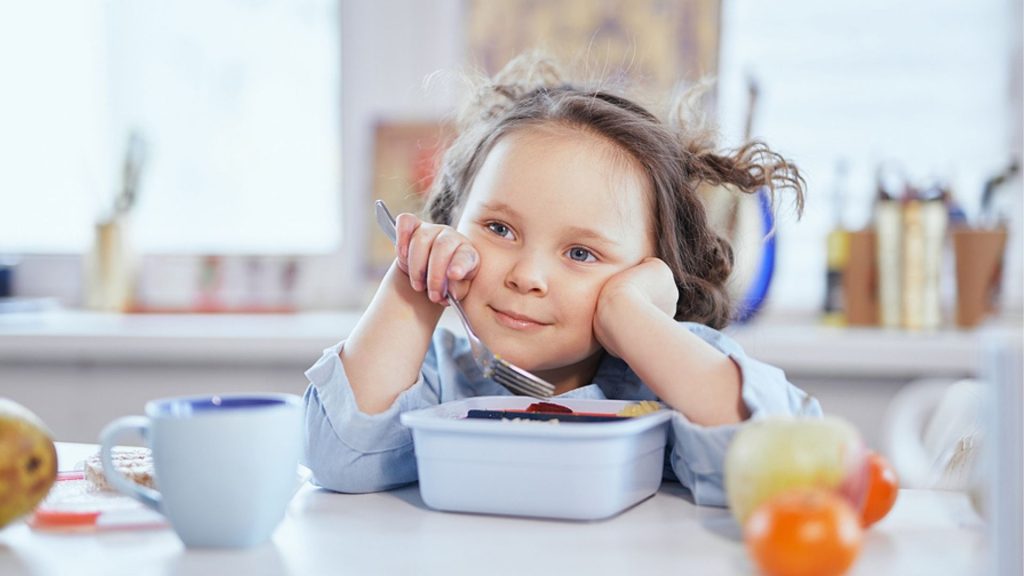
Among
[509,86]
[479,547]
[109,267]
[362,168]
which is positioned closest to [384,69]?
[362,168]

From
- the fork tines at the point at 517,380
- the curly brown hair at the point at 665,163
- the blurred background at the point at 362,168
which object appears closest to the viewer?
the fork tines at the point at 517,380

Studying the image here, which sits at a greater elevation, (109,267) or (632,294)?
(632,294)

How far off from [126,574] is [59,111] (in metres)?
2.35

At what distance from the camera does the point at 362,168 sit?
99.7 inches

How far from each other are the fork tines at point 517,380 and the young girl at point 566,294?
0.04 meters

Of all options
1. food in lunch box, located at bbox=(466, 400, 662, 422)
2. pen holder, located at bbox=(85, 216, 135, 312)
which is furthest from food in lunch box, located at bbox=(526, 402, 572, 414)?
pen holder, located at bbox=(85, 216, 135, 312)

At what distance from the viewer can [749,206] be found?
2068 millimetres

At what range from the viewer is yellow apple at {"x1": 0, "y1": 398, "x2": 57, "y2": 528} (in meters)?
0.69

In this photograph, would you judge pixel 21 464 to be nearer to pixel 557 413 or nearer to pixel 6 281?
pixel 557 413

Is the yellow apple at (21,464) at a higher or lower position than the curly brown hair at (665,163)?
lower

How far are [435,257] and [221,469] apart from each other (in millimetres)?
349

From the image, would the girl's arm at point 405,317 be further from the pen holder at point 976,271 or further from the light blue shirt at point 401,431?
the pen holder at point 976,271

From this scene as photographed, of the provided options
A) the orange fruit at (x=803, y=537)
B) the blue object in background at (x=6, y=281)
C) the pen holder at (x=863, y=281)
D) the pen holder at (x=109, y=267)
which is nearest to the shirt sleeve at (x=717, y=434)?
the orange fruit at (x=803, y=537)

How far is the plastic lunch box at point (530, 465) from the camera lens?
74 cm
